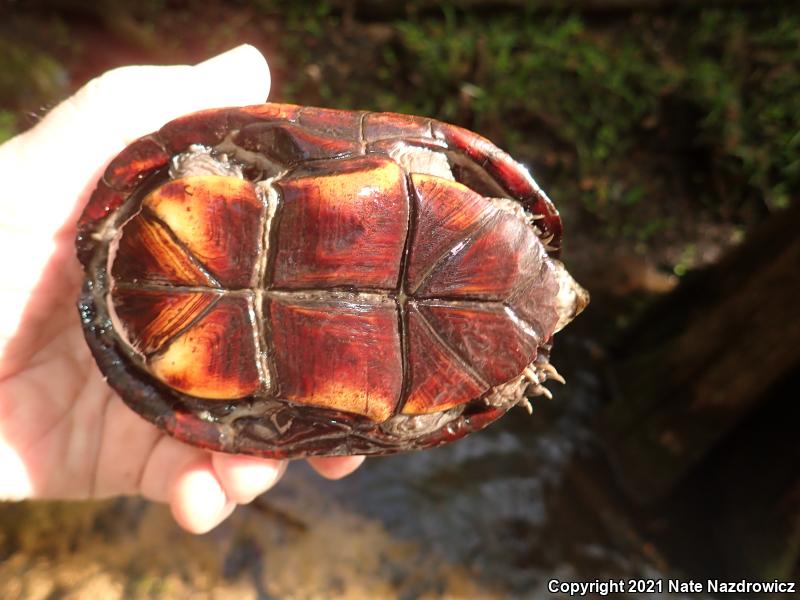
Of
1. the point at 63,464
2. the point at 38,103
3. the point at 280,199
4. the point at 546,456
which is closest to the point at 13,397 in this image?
the point at 63,464

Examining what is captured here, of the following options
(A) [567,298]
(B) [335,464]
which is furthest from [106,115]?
(A) [567,298]

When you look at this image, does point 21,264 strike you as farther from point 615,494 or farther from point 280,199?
point 615,494

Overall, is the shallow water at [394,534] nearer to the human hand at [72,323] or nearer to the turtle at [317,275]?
the human hand at [72,323]

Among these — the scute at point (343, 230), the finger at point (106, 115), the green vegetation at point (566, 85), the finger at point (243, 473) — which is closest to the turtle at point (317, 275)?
the scute at point (343, 230)

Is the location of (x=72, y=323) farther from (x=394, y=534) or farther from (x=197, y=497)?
(x=394, y=534)

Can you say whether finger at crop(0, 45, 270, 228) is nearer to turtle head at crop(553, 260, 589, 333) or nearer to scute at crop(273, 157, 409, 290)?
scute at crop(273, 157, 409, 290)

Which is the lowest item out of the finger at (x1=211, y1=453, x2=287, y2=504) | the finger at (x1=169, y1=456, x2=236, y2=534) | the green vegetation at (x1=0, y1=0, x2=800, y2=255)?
the finger at (x1=169, y1=456, x2=236, y2=534)

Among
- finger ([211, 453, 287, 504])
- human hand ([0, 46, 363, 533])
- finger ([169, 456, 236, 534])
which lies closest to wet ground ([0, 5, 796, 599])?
human hand ([0, 46, 363, 533])
